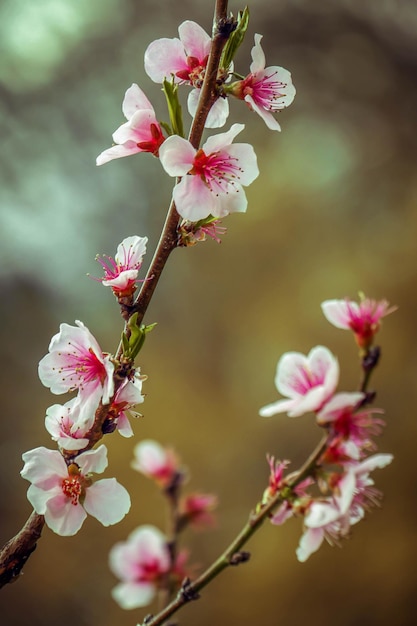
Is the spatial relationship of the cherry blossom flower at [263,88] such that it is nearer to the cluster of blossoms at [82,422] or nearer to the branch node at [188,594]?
the cluster of blossoms at [82,422]

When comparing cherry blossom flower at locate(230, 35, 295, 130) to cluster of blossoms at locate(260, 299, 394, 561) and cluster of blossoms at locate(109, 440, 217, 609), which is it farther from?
cluster of blossoms at locate(109, 440, 217, 609)

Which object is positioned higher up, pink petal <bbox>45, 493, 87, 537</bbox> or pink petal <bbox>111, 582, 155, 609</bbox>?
pink petal <bbox>45, 493, 87, 537</bbox>

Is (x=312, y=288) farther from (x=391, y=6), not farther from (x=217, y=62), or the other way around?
(x=217, y=62)

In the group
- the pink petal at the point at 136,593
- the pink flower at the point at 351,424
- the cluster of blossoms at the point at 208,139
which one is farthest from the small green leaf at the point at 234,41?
the pink petal at the point at 136,593

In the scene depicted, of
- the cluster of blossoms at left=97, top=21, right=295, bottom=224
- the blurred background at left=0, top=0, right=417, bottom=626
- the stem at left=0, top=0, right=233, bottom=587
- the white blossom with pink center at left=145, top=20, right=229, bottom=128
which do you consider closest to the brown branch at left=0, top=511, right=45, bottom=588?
the stem at left=0, top=0, right=233, bottom=587

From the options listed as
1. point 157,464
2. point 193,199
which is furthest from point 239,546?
point 157,464

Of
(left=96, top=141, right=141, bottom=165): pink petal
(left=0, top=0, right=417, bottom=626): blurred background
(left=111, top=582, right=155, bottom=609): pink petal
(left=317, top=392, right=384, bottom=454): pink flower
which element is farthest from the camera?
(left=0, top=0, right=417, bottom=626): blurred background
